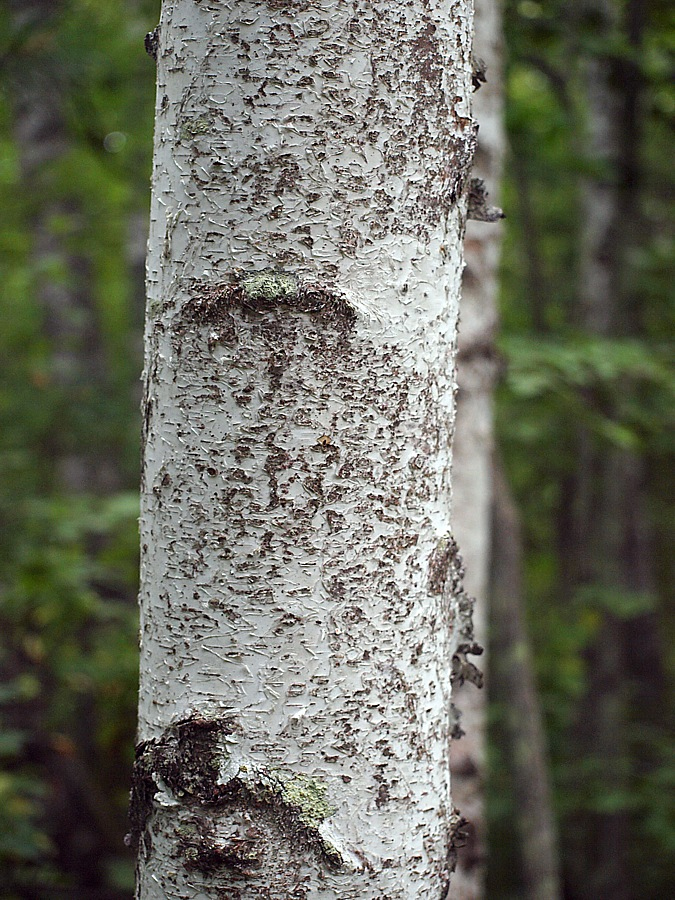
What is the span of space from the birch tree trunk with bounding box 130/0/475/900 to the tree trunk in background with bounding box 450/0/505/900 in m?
1.54

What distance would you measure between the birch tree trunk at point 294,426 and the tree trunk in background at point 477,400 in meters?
1.54

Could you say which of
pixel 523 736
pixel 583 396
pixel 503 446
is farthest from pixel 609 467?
pixel 523 736

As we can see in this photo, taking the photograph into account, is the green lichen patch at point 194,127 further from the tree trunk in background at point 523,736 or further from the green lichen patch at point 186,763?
the tree trunk in background at point 523,736

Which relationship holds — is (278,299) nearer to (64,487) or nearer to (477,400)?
(477,400)

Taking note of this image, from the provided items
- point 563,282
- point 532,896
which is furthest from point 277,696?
point 563,282

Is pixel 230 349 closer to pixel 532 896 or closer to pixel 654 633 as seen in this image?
pixel 532 896

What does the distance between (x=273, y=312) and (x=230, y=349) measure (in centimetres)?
6

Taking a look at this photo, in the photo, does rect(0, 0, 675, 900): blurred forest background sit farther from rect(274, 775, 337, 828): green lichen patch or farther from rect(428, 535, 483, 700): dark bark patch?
rect(274, 775, 337, 828): green lichen patch

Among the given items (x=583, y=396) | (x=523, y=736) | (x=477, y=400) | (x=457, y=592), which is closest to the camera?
(x=457, y=592)

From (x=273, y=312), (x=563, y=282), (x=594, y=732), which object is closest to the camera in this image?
(x=273, y=312)

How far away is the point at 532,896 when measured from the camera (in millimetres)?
3418

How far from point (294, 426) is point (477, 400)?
1708 millimetres

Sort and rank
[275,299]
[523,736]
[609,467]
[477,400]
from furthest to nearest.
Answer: [609,467], [523,736], [477,400], [275,299]

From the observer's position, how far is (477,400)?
95.7 inches
